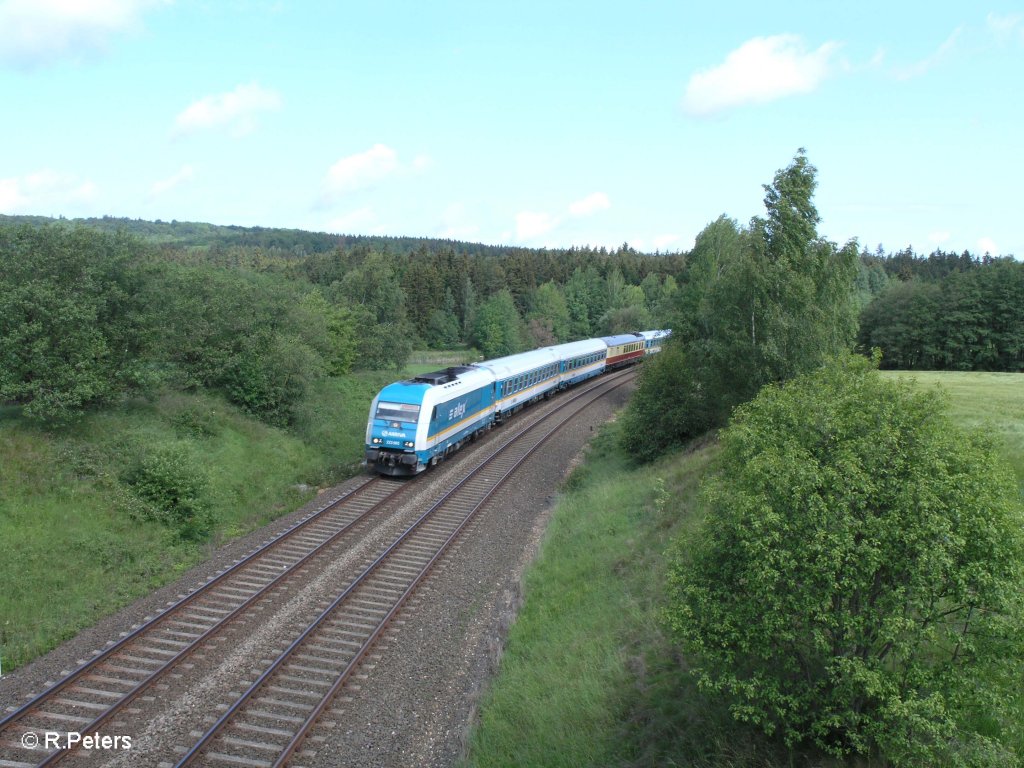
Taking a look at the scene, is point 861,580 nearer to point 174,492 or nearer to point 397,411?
point 174,492

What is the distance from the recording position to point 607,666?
11.2 m

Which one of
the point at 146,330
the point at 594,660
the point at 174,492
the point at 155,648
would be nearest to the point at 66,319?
the point at 146,330

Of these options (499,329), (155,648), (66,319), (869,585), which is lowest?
(155,648)

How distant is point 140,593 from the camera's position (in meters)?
14.0

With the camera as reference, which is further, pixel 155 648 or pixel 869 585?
pixel 155 648

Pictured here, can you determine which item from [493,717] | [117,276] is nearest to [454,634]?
[493,717]

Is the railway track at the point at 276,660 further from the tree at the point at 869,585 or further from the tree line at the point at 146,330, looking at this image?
the tree line at the point at 146,330

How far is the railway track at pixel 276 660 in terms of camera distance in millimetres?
9555

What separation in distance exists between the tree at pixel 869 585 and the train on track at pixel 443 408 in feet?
52.9

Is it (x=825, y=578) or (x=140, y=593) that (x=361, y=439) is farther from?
(x=825, y=578)

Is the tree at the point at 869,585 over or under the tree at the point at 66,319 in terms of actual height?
under

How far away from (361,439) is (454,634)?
1768 cm

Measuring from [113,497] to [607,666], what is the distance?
43.3 ft

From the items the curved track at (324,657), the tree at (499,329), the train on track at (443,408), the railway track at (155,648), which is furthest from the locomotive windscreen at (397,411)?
the tree at (499,329)
